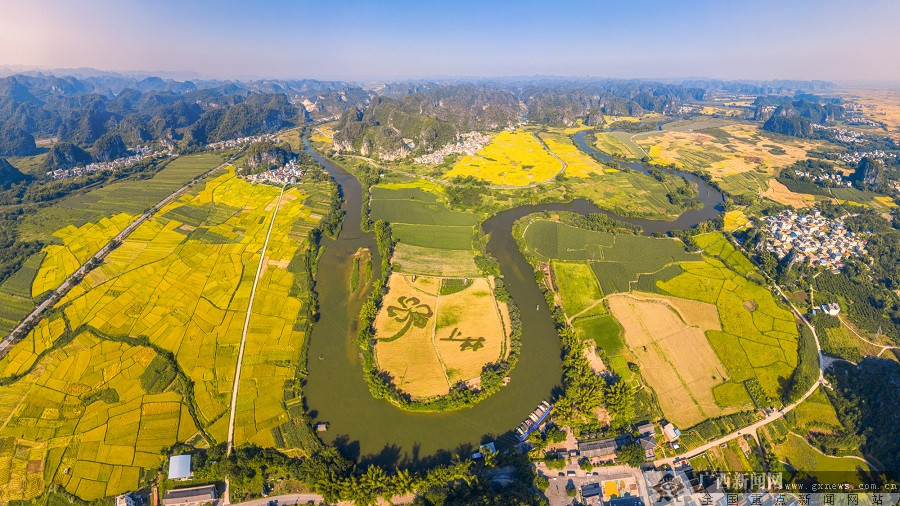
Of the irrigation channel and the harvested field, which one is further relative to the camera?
the harvested field

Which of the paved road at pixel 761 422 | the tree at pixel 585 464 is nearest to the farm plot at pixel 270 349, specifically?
the tree at pixel 585 464

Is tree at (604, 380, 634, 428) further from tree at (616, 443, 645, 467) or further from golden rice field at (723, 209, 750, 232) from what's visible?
golden rice field at (723, 209, 750, 232)

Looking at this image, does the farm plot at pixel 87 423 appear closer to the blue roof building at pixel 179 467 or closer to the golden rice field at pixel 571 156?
the blue roof building at pixel 179 467

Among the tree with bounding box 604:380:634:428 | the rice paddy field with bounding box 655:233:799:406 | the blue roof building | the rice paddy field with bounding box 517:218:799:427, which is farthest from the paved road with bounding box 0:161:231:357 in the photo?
the rice paddy field with bounding box 655:233:799:406

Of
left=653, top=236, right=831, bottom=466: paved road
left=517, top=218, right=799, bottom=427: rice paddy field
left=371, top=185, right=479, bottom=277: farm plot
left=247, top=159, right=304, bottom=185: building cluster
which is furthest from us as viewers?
left=247, top=159, right=304, bottom=185: building cluster

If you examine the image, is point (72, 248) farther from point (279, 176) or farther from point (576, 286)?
point (576, 286)

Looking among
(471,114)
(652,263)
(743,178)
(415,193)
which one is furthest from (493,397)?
(471,114)

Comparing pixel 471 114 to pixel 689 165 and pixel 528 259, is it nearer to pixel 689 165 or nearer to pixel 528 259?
pixel 689 165
